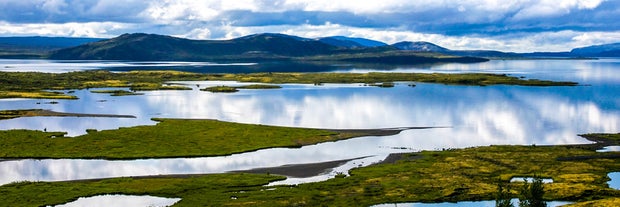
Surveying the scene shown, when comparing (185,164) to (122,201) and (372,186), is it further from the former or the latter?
(372,186)

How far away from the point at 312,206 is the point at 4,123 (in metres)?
95.9

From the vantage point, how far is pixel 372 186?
248ft

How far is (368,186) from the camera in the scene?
247ft

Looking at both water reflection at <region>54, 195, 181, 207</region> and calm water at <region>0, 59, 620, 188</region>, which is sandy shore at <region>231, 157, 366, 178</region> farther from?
water reflection at <region>54, 195, 181, 207</region>

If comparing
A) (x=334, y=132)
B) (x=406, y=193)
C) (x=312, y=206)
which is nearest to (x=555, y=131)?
(x=334, y=132)

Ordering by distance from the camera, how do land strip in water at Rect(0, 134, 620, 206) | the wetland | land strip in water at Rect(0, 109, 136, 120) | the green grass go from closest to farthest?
land strip in water at Rect(0, 134, 620, 206) < the wetland < the green grass < land strip in water at Rect(0, 109, 136, 120)

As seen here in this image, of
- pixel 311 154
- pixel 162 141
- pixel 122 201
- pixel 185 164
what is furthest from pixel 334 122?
pixel 122 201

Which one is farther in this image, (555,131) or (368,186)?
(555,131)

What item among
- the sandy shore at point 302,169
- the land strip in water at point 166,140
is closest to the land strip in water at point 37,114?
the land strip in water at point 166,140

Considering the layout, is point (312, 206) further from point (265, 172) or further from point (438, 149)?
point (438, 149)

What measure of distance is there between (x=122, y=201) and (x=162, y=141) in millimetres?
40216

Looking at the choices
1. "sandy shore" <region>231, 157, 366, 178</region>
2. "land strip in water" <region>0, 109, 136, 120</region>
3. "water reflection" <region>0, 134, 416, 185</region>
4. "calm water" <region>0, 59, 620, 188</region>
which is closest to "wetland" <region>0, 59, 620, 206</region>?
"water reflection" <region>0, 134, 416, 185</region>

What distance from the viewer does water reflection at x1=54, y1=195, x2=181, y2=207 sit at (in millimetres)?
67188

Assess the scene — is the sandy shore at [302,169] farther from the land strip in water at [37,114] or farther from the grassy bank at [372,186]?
the land strip in water at [37,114]
